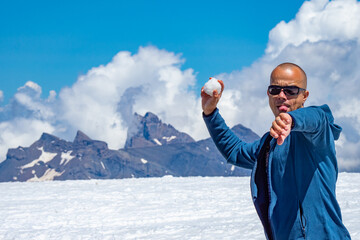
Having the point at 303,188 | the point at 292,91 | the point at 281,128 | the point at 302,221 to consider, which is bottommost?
the point at 302,221

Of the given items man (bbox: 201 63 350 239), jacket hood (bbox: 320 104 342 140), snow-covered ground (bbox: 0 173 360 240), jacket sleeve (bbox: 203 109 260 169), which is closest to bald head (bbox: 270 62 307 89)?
man (bbox: 201 63 350 239)

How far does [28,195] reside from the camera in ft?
46.6

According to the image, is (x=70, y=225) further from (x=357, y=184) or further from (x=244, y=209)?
(x=357, y=184)

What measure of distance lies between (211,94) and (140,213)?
8383 millimetres

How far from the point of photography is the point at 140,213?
1029cm

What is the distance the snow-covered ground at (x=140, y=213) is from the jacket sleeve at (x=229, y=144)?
13.9ft

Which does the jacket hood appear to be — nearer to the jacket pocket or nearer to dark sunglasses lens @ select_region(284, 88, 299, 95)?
dark sunglasses lens @ select_region(284, 88, 299, 95)

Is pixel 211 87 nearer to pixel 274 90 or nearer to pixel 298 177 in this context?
pixel 274 90

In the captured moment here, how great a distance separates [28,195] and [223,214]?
23.8 feet

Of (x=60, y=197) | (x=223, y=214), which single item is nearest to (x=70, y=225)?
(x=223, y=214)


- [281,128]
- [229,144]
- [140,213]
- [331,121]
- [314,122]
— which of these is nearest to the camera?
[281,128]

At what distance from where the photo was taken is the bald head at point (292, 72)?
82.5 inches

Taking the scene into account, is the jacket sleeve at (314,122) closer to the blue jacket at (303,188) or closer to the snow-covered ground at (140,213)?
the blue jacket at (303,188)

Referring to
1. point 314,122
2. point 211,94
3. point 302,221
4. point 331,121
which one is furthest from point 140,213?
point 314,122
